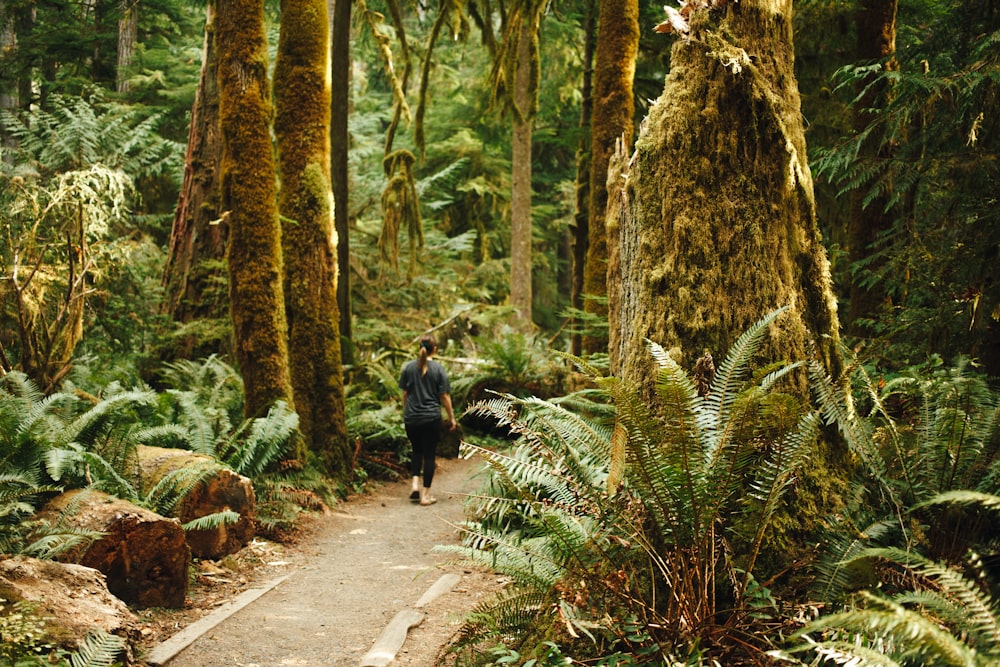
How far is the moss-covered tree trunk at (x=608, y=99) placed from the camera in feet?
32.5

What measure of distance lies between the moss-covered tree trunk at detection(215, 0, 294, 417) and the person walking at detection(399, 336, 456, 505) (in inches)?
69.4

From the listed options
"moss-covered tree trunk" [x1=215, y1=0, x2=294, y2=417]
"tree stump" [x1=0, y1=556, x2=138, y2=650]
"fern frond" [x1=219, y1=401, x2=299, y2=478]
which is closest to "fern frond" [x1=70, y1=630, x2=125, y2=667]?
"tree stump" [x1=0, y1=556, x2=138, y2=650]

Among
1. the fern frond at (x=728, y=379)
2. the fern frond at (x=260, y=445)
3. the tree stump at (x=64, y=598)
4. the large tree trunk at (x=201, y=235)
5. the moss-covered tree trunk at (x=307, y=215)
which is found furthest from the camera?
the large tree trunk at (x=201, y=235)

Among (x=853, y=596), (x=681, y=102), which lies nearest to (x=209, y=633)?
(x=853, y=596)

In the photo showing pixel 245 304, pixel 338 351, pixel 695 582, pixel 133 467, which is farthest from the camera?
pixel 338 351

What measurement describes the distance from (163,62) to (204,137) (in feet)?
28.3

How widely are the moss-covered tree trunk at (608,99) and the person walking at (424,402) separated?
2.41 m

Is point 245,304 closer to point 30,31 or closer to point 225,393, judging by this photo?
point 225,393

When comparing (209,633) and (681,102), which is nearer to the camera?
(681,102)

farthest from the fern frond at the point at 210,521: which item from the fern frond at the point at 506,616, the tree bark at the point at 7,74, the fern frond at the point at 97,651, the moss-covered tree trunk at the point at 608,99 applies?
the tree bark at the point at 7,74

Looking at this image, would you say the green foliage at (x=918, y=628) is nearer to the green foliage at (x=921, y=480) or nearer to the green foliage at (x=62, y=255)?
the green foliage at (x=921, y=480)

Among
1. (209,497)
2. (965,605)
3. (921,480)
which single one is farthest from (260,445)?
(965,605)

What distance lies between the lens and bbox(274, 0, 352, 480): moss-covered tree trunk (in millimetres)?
9422

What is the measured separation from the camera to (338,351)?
973cm
